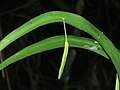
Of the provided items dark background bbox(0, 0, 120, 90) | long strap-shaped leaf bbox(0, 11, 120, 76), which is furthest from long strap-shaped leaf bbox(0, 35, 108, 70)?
dark background bbox(0, 0, 120, 90)

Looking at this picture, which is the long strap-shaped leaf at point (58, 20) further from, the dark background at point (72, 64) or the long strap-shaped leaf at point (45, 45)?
the dark background at point (72, 64)

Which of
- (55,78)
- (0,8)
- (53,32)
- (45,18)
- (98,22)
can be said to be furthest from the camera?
(55,78)

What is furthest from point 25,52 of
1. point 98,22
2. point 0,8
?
point 98,22

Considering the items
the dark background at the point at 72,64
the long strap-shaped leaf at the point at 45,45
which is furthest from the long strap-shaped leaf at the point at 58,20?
the dark background at the point at 72,64

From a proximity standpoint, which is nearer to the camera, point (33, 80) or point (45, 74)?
point (33, 80)

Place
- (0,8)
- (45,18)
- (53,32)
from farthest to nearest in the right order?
(53,32) < (0,8) < (45,18)

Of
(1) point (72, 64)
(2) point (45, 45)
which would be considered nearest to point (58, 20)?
(2) point (45, 45)

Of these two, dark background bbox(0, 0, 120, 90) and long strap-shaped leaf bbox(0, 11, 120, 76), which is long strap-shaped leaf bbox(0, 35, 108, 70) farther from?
dark background bbox(0, 0, 120, 90)

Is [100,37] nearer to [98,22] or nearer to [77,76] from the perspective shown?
[98,22]

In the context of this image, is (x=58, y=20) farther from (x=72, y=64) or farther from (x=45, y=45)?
(x=72, y=64)

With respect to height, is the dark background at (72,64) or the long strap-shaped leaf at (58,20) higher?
the dark background at (72,64)

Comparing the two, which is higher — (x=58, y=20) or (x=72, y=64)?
(x=72, y=64)
